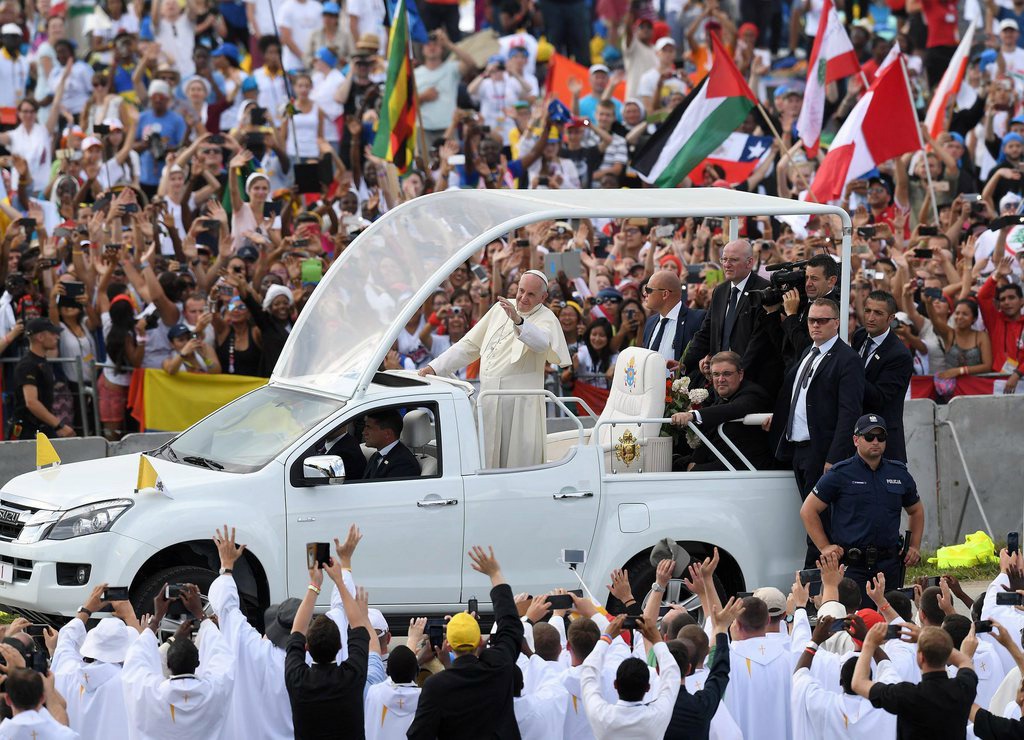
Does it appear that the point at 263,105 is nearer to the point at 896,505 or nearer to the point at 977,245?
the point at 977,245

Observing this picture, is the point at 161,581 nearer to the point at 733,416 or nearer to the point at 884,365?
the point at 733,416

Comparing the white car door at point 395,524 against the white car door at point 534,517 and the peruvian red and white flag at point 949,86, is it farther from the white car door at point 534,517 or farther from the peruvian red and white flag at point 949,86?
the peruvian red and white flag at point 949,86

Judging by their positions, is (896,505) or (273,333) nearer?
(896,505)

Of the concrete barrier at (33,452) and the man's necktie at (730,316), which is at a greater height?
the man's necktie at (730,316)

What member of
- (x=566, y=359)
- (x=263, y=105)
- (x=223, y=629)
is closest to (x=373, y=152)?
(x=263, y=105)

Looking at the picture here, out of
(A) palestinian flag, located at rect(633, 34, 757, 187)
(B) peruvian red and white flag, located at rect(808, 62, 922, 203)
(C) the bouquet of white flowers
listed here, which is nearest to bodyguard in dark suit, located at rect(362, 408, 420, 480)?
(C) the bouquet of white flowers

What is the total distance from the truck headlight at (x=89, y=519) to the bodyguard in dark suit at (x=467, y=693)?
3.44 metres

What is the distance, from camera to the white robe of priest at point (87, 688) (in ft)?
26.3

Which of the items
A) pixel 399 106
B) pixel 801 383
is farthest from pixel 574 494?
pixel 399 106

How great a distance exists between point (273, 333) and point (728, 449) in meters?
4.68

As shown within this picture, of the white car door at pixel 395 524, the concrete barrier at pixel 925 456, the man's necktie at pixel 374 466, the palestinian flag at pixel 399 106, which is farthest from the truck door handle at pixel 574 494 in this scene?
the palestinian flag at pixel 399 106

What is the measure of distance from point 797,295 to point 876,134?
5.15 metres

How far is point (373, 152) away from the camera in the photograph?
17016mm

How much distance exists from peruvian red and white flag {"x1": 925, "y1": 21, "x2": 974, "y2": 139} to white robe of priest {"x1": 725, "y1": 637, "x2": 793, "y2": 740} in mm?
12379
